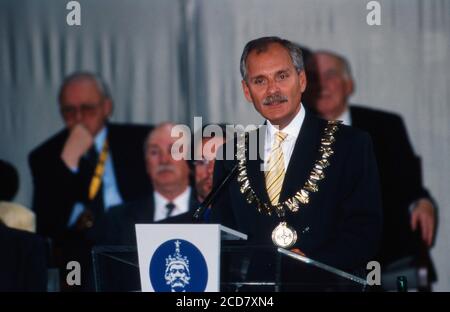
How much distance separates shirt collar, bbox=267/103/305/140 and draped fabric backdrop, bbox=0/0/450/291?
8.10 feet

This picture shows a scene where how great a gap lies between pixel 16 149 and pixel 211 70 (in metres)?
1.35

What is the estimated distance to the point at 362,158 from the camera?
11.2ft

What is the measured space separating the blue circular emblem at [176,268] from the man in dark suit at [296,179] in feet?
1.18

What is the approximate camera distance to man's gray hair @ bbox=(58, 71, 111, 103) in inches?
244

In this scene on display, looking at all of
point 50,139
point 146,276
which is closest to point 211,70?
point 50,139

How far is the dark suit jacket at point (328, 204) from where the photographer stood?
3.30 meters

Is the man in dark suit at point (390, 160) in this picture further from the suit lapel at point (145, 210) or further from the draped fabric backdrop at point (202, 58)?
the suit lapel at point (145, 210)

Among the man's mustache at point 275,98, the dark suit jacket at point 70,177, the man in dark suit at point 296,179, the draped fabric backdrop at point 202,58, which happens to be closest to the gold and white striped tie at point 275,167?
the man in dark suit at point 296,179

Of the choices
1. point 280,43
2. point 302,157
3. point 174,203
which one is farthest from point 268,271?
point 174,203

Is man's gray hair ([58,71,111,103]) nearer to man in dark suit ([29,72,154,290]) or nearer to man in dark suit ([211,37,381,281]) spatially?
man in dark suit ([29,72,154,290])

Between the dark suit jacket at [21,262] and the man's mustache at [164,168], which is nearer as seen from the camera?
the dark suit jacket at [21,262]

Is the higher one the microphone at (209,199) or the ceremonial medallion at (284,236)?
the microphone at (209,199)

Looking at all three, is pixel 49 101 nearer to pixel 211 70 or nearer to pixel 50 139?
pixel 50 139

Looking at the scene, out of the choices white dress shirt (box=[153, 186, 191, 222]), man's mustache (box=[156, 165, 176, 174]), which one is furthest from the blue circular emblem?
man's mustache (box=[156, 165, 176, 174])
